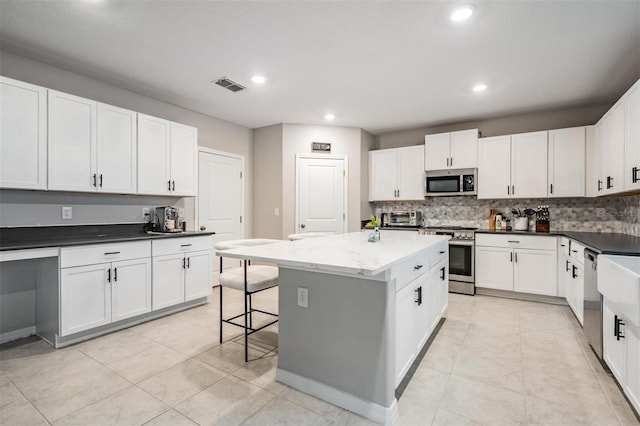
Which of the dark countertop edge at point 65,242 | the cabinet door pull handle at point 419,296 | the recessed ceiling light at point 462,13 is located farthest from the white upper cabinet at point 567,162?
the dark countertop edge at point 65,242

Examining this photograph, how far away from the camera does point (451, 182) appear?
468 centimetres

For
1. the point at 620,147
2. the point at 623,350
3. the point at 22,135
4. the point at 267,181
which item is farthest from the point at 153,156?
the point at 620,147

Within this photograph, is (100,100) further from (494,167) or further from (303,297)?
(494,167)

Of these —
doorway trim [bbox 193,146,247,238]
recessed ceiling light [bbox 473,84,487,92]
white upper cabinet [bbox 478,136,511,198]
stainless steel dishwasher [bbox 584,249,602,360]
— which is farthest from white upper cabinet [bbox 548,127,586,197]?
doorway trim [bbox 193,146,247,238]

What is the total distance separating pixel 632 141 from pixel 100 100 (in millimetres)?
5132

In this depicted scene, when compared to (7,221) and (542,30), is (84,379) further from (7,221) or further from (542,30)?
(542,30)

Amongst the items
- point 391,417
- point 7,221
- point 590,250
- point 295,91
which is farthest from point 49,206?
point 590,250

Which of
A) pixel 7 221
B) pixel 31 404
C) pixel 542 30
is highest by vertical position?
pixel 542 30

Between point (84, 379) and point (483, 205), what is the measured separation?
5119mm

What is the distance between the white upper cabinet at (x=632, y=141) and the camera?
2.49 metres

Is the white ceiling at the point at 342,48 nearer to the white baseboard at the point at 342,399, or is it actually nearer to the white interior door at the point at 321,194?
the white interior door at the point at 321,194

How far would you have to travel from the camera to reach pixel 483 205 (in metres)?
4.75

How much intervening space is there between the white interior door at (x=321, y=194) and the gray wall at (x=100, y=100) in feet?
4.77

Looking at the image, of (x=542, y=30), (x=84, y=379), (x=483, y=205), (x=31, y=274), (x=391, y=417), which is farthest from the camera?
(x=483, y=205)
